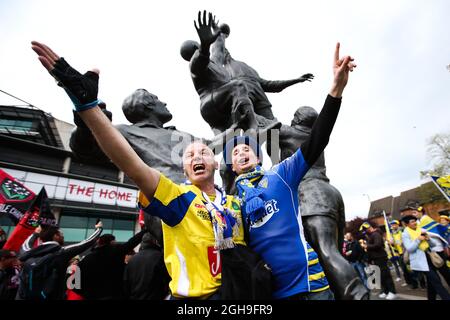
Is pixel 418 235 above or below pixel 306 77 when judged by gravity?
below

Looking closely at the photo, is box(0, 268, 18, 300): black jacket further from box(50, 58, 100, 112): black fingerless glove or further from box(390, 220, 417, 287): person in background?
box(390, 220, 417, 287): person in background

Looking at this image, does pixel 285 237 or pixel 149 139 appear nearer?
pixel 285 237

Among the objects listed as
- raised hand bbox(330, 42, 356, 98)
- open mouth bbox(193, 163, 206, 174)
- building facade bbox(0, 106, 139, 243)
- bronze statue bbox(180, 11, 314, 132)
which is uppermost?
building facade bbox(0, 106, 139, 243)

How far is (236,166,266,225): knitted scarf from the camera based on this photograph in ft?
5.19

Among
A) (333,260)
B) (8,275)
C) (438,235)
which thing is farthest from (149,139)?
(438,235)

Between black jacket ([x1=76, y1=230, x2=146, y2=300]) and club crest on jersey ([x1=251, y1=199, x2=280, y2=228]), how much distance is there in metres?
2.06

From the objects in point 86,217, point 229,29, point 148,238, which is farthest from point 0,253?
point 86,217

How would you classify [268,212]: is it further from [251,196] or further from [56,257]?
[56,257]

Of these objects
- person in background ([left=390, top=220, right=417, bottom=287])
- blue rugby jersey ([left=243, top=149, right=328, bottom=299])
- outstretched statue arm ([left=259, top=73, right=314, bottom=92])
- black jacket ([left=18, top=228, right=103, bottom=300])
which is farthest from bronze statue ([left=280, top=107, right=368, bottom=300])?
person in background ([left=390, top=220, right=417, bottom=287])

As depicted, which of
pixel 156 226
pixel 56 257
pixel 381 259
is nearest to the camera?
pixel 156 226

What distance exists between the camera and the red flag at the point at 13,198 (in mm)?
6004

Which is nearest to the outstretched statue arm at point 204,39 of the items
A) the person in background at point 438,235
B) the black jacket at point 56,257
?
the black jacket at point 56,257

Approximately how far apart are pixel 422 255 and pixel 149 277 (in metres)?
6.00

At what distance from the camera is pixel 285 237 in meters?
1.57
